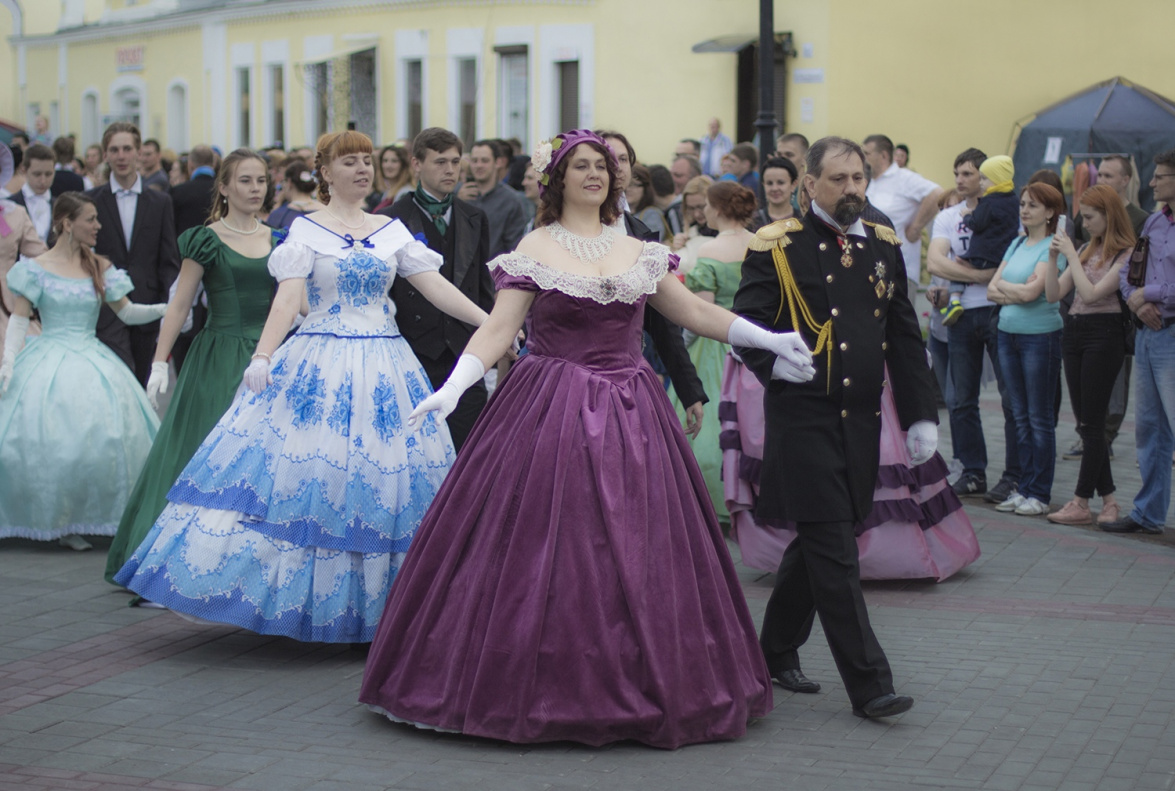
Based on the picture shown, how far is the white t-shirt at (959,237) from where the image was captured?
9508 millimetres

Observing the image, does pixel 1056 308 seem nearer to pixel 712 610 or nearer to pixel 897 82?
pixel 712 610

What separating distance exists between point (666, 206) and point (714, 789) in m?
7.29

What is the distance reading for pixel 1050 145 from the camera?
20266 mm

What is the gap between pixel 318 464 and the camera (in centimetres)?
605

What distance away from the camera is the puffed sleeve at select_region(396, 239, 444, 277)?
657 cm

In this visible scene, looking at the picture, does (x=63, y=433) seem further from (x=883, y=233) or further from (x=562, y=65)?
(x=562, y=65)

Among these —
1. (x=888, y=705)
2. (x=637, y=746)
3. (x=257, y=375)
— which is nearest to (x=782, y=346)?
(x=888, y=705)

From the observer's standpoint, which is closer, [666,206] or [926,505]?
[926,505]

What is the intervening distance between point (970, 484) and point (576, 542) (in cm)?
527

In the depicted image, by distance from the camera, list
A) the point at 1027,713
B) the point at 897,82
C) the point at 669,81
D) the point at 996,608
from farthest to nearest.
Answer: the point at 669,81 < the point at 897,82 < the point at 996,608 < the point at 1027,713

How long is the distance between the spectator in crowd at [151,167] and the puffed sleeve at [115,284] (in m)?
5.63

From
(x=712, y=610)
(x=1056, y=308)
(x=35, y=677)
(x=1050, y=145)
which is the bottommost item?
(x=35, y=677)

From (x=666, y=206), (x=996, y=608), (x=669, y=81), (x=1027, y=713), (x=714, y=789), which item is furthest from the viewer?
(x=669, y=81)

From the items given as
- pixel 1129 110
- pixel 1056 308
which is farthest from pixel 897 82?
pixel 1056 308
